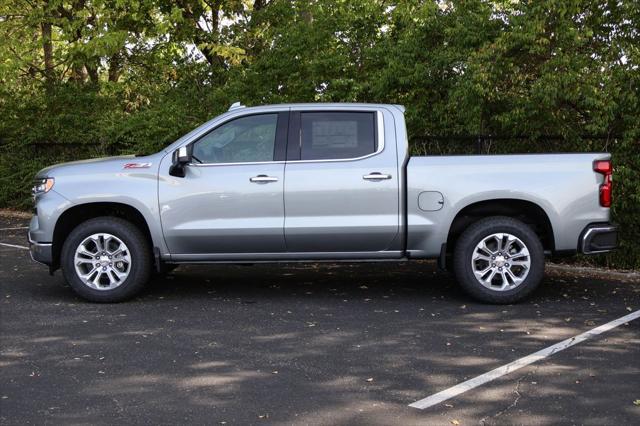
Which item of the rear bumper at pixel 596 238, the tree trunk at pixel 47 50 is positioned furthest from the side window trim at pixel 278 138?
the tree trunk at pixel 47 50

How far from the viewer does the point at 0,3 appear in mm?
20656

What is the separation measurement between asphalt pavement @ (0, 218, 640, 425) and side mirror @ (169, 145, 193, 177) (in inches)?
49.1

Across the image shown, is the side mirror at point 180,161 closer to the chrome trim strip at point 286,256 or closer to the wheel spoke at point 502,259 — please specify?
the chrome trim strip at point 286,256

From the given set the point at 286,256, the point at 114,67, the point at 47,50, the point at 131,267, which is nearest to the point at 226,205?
the point at 286,256

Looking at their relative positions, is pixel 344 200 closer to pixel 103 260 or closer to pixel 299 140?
pixel 299 140

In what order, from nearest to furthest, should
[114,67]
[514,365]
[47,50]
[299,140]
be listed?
[514,365] → [299,140] → [114,67] → [47,50]

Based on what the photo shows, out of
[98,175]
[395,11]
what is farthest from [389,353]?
[395,11]

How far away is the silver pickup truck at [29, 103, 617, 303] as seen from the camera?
7.81 meters

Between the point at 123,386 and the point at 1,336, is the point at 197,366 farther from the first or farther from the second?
the point at 1,336

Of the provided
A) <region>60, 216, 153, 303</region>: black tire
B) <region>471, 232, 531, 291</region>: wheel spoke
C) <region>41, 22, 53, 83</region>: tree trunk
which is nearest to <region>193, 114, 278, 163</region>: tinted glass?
<region>60, 216, 153, 303</region>: black tire

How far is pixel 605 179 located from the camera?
782 cm

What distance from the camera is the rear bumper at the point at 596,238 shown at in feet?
25.6

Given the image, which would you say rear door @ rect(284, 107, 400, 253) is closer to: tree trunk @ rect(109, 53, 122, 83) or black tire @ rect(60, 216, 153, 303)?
black tire @ rect(60, 216, 153, 303)

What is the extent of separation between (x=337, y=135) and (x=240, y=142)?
0.92 meters
